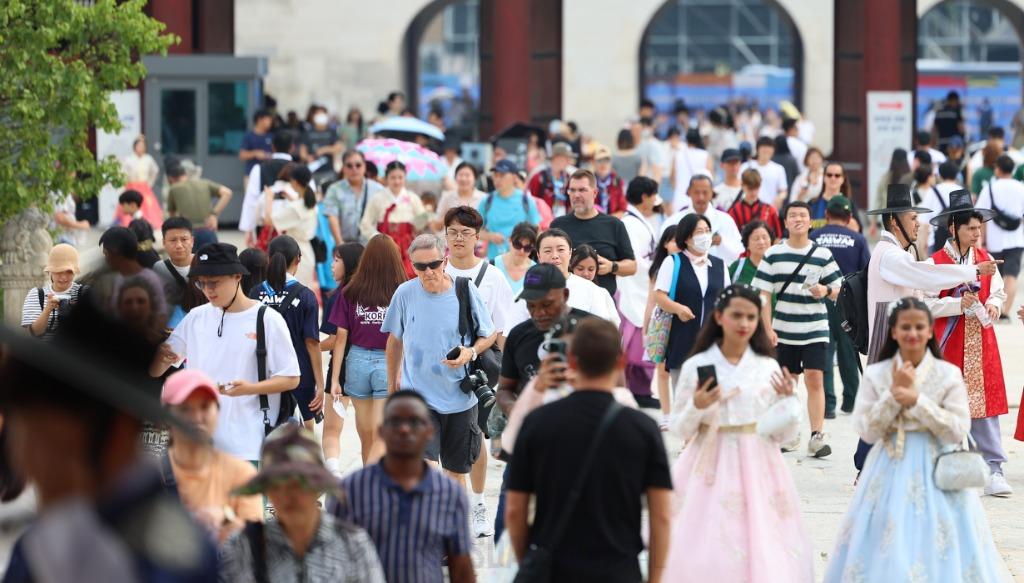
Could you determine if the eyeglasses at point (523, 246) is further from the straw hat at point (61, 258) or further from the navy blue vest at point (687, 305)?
the straw hat at point (61, 258)

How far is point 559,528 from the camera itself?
17.1ft

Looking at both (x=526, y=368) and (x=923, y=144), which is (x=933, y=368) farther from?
(x=923, y=144)

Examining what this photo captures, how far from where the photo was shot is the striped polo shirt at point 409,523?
5.33m

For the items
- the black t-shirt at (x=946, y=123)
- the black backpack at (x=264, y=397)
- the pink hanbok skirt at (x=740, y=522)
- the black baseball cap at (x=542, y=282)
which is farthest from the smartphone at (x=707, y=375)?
the black t-shirt at (x=946, y=123)

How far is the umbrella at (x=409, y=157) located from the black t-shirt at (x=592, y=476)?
12.8 m

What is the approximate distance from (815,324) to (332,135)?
18.0 metres

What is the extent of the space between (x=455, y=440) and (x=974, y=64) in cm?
4465

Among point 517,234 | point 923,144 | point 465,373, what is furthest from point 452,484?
point 923,144

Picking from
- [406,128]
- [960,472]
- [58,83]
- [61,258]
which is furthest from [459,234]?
[406,128]

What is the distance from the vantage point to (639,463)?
5.24 meters

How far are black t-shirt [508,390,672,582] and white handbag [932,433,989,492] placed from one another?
182 cm

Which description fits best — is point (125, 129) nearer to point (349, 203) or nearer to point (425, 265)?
point (349, 203)

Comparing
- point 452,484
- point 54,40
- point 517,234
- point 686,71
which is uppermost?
point 686,71

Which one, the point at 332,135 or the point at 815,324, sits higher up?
the point at 332,135
